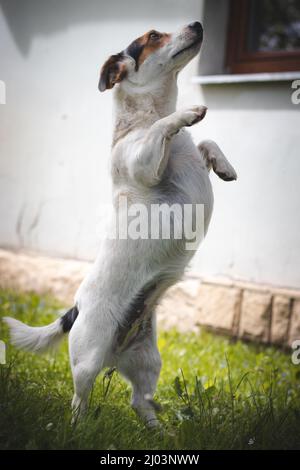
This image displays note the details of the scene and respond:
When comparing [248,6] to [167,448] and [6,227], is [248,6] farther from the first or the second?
[167,448]

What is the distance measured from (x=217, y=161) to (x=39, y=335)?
1.20 m

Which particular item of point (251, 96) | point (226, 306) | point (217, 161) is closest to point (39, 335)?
point (217, 161)

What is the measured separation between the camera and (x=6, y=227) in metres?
5.86

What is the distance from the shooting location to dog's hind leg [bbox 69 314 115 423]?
106 inches

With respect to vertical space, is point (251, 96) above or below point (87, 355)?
above

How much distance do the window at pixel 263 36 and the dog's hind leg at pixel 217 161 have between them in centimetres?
185

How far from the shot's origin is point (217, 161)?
111 inches

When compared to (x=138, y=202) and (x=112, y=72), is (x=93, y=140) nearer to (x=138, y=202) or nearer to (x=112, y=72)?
(x=112, y=72)

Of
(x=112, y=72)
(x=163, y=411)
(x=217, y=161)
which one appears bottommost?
(x=163, y=411)

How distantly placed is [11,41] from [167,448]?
4343mm

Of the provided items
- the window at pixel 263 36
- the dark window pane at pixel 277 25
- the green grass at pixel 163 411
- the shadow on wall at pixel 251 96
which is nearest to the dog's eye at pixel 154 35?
the green grass at pixel 163 411

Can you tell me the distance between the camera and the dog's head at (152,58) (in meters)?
2.73

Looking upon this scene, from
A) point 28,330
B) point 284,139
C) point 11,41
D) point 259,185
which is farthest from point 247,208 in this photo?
point 11,41

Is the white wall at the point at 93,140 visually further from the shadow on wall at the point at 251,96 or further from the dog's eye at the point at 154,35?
the dog's eye at the point at 154,35
